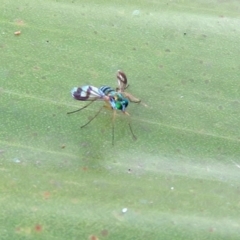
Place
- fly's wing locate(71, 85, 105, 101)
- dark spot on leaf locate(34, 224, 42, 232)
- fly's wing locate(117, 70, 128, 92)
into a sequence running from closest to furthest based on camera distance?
dark spot on leaf locate(34, 224, 42, 232) < fly's wing locate(71, 85, 105, 101) < fly's wing locate(117, 70, 128, 92)

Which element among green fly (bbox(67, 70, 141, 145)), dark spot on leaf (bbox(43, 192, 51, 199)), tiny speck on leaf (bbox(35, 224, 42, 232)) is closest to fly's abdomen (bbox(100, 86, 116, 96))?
green fly (bbox(67, 70, 141, 145))

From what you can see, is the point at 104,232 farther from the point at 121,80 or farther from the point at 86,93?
the point at 121,80

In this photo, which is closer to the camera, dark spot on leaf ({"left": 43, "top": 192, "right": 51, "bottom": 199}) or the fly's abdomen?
dark spot on leaf ({"left": 43, "top": 192, "right": 51, "bottom": 199})

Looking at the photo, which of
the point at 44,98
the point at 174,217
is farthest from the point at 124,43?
the point at 174,217

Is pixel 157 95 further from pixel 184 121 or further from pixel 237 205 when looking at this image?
pixel 237 205

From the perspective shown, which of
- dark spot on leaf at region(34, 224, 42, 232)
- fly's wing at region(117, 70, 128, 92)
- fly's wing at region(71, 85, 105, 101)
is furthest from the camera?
fly's wing at region(117, 70, 128, 92)

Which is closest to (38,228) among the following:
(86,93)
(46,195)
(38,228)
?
(38,228)

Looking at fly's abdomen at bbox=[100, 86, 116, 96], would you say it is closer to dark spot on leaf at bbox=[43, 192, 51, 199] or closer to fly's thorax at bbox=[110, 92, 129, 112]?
fly's thorax at bbox=[110, 92, 129, 112]
